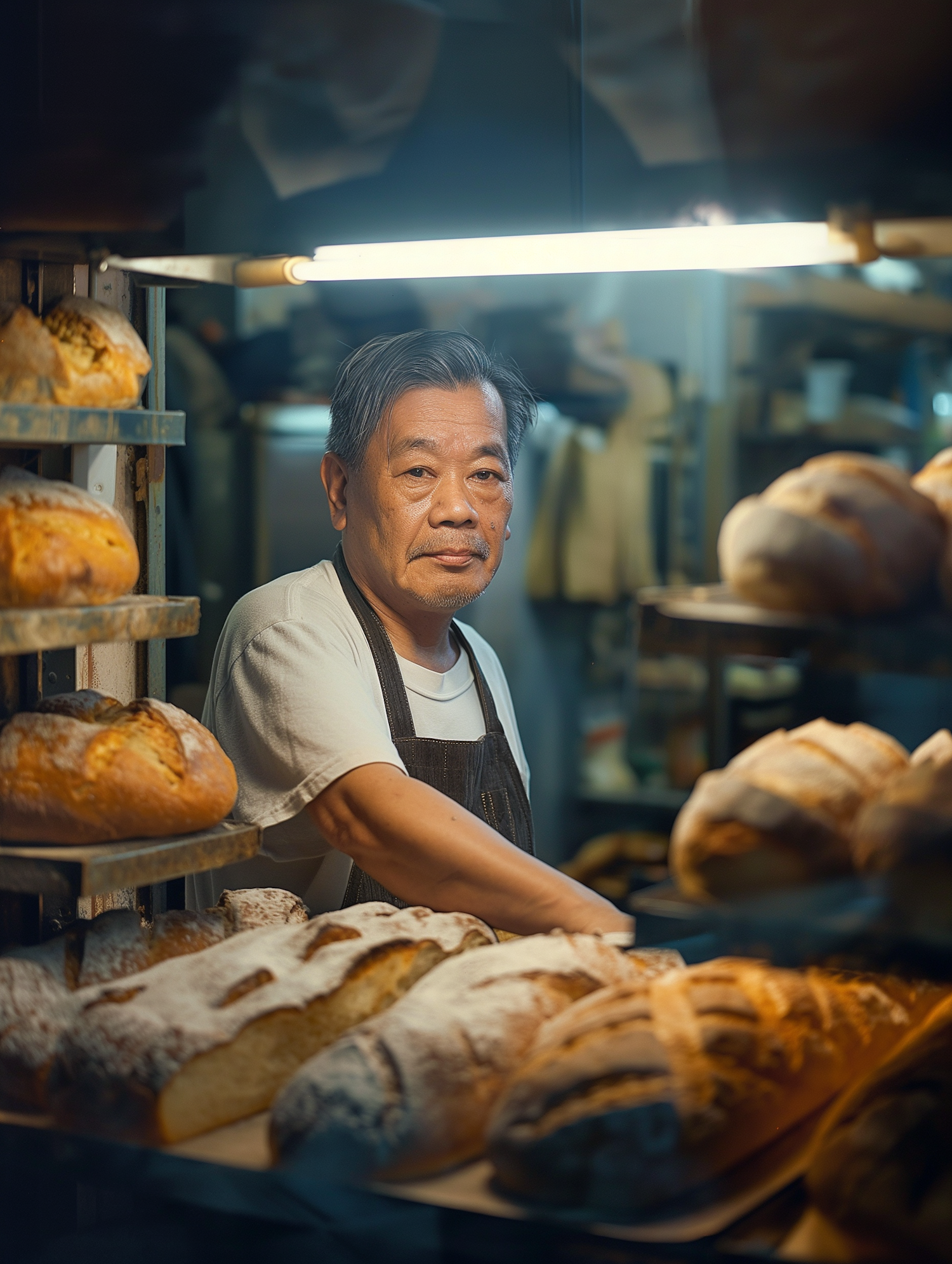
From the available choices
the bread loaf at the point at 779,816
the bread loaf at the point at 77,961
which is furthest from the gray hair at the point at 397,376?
the bread loaf at the point at 779,816

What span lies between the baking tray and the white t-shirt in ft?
1.77

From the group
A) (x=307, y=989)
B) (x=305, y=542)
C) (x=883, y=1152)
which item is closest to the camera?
(x=883, y=1152)

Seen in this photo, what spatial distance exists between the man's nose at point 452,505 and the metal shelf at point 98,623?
0.45m

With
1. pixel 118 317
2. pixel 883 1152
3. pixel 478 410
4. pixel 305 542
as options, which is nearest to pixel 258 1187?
pixel 883 1152

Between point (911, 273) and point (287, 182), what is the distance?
0.68 metres

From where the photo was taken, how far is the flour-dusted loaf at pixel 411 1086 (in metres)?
0.98

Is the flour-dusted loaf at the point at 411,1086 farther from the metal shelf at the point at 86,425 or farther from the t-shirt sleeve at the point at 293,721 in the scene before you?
the metal shelf at the point at 86,425

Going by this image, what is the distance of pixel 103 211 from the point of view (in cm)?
136

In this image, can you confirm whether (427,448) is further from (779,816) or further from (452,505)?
(779,816)

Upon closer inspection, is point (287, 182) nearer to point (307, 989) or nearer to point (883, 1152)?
point (307, 989)

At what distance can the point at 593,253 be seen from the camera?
1245 mm

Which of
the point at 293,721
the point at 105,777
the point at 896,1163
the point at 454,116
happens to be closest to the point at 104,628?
the point at 105,777

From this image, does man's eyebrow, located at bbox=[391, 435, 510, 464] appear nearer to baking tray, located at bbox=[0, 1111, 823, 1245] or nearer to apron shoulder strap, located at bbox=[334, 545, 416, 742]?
apron shoulder strap, located at bbox=[334, 545, 416, 742]

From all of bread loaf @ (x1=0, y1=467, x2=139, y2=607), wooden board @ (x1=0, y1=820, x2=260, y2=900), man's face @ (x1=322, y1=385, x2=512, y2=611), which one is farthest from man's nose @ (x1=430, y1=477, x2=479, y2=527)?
wooden board @ (x1=0, y1=820, x2=260, y2=900)
